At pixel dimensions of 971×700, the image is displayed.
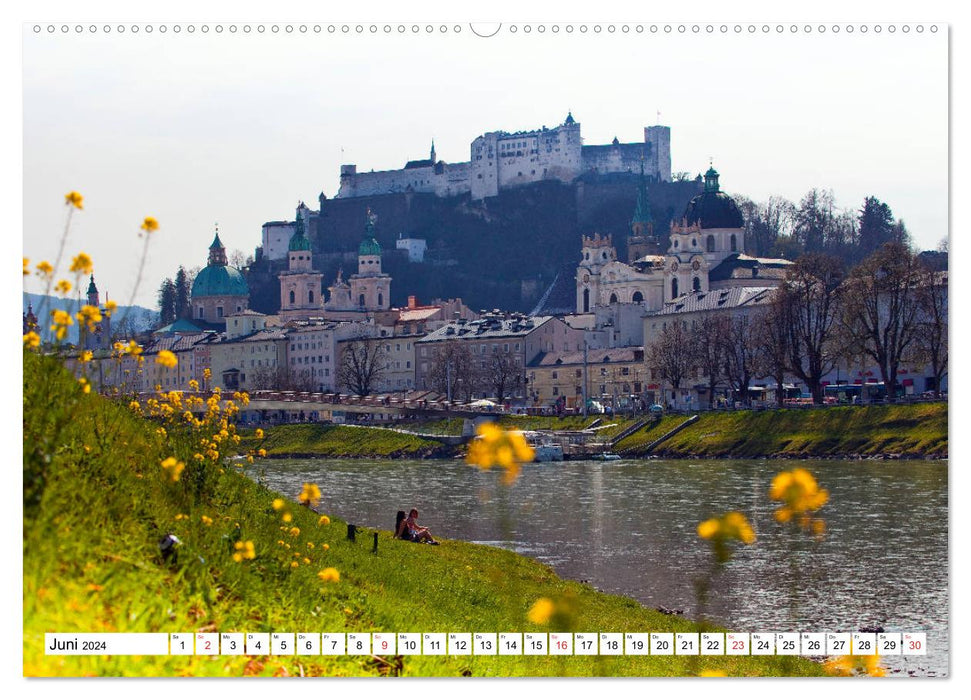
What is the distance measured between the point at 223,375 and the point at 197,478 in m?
65.2

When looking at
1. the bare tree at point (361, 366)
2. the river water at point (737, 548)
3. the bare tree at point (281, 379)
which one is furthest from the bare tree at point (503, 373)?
the river water at point (737, 548)

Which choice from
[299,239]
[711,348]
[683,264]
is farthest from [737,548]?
[299,239]

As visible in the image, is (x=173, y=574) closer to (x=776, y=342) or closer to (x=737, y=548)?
(x=737, y=548)

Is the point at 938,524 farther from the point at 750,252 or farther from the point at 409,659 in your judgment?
the point at 750,252

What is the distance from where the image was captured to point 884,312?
33562 mm

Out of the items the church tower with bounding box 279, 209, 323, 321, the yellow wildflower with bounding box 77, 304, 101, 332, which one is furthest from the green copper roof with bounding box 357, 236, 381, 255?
the yellow wildflower with bounding box 77, 304, 101, 332

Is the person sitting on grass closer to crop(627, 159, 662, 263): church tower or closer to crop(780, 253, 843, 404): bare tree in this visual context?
crop(780, 253, 843, 404): bare tree

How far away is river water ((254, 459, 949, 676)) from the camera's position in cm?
1612

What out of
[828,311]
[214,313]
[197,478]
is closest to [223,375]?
[214,313]

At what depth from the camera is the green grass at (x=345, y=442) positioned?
51625mm

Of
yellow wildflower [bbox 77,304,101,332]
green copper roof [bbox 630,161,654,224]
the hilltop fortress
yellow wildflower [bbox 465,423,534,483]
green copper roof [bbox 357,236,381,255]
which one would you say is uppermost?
the hilltop fortress

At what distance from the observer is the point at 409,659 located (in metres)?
7.37

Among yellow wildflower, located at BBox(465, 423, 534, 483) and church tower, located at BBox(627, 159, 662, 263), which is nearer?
yellow wildflower, located at BBox(465, 423, 534, 483)

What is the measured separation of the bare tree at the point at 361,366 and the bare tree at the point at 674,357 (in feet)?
43.7
